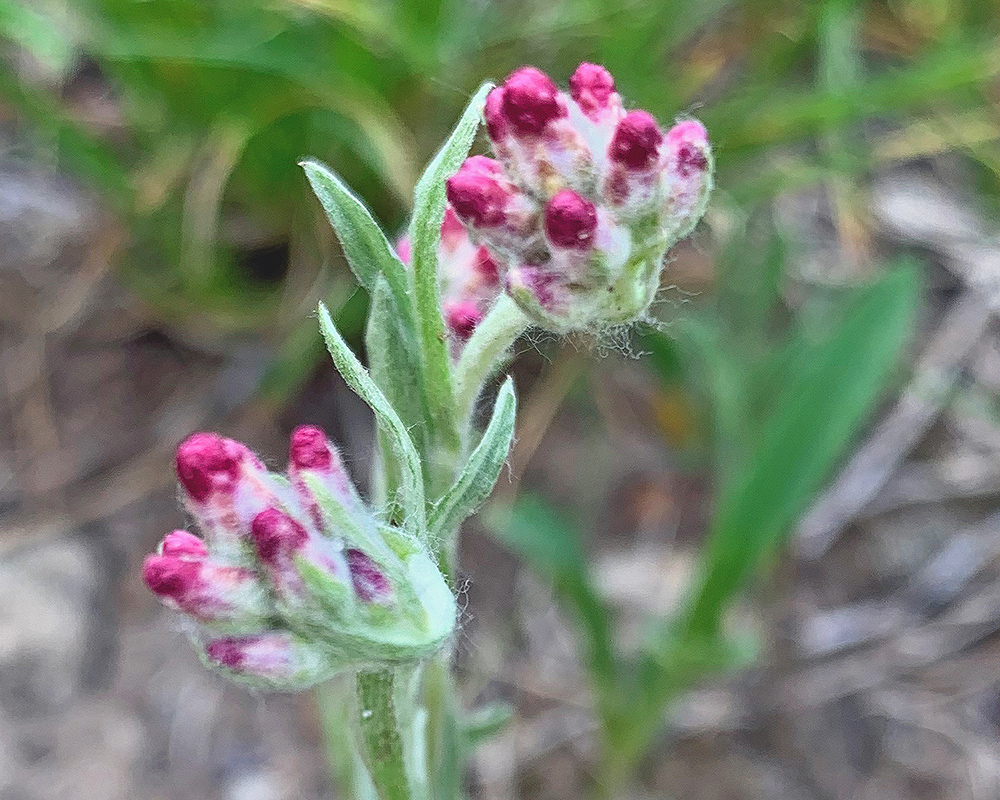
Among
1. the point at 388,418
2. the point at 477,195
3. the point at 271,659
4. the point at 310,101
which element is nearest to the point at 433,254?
the point at 477,195

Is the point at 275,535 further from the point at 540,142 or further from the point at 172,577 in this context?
the point at 540,142

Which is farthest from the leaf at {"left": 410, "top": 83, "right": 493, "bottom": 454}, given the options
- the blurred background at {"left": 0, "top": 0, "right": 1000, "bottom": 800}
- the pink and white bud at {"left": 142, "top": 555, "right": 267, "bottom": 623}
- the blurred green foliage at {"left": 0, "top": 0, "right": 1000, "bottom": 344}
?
the blurred green foliage at {"left": 0, "top": 0, "right": 1000, "bottom": 344}

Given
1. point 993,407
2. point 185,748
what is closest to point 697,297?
point 993,407

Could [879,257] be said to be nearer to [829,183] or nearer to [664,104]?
[829,183]

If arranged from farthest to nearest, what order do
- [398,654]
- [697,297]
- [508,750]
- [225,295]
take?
[697,297] < [225,295] < [508,750] < [398,654]

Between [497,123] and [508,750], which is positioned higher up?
[497,123]

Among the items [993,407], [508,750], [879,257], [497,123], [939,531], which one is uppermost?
[497,123]

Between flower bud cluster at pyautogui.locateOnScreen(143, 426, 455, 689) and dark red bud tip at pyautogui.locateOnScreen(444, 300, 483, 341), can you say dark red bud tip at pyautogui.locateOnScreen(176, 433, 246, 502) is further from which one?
dark red bud tip at pyautogui.locateOnScreen(444, 300, 483, 341)
